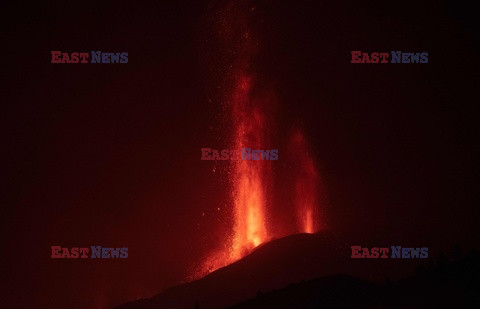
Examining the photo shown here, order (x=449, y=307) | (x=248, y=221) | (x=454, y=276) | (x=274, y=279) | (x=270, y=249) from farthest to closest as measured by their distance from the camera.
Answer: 1. (x=248, y=221)
2. (x=270, y=249)
3. (x=274, y=279)
4. (x=454, y=276)
5. (x=449, y=307)

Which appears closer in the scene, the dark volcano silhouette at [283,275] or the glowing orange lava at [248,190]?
the dark volcano silhouette at [283,275]

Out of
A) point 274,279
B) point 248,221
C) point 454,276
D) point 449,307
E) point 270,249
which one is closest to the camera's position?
point 449,307

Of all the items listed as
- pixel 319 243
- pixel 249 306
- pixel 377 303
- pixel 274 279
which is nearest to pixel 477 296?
pixel 377 303

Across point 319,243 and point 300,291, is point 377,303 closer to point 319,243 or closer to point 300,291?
point 300,291

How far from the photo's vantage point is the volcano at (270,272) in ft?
156

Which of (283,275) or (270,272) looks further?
(270,272)

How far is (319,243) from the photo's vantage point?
2189 inches

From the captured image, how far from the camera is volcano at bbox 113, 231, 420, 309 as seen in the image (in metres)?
47.6

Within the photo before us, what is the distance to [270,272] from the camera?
50.6 metres

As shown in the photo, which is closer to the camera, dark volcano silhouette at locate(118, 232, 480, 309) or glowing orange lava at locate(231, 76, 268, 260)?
dark volcano silhouette at locate(118, 232, 480, 309)

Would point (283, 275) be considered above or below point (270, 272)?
below

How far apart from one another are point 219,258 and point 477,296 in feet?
117

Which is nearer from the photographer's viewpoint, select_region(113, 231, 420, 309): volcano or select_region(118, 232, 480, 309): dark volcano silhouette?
select_region(118, 232, 480, 309): dark volcano silhouette

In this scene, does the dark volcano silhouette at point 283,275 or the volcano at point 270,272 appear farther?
the volcano at point 270,272
